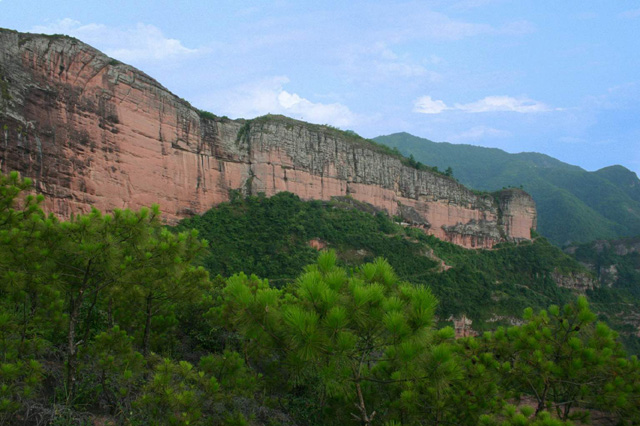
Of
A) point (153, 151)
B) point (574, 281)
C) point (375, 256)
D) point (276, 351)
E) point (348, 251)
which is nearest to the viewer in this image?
point (276, 351)

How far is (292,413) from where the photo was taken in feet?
21.6

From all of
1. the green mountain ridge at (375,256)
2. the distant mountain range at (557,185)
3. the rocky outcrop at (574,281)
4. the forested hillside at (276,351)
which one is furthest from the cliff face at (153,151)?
the distant mountain range at (557,185)

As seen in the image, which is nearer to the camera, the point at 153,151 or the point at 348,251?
the point at 153,151

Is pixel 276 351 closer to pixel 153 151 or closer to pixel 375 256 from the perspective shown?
pixel 153 151

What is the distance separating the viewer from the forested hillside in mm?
3848

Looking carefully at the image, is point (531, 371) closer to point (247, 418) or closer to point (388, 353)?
point (388, 353)

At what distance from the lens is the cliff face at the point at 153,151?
19.9 m

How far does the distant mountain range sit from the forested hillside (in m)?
53.4

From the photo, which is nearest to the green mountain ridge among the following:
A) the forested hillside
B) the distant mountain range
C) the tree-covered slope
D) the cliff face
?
the tree-covered slope

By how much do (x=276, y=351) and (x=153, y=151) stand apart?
24769 mm

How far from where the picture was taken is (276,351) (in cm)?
476

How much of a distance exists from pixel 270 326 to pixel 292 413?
353 cm

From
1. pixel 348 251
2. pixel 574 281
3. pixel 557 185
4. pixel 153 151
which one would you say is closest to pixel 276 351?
pixel 153 151

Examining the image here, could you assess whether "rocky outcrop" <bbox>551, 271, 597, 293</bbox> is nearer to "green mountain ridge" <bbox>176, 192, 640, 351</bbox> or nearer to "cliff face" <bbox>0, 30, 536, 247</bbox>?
"green mountain ridge" <bbox>176, 192, 640, 351</bbox>
